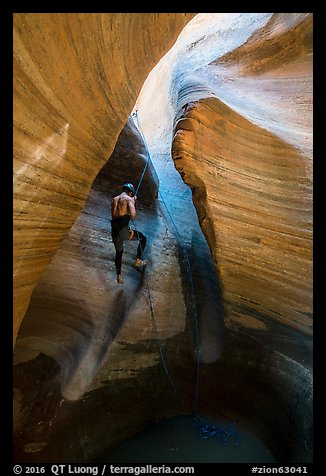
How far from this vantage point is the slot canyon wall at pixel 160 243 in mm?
2861

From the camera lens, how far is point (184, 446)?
5.26 m

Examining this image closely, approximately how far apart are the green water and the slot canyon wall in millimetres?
239

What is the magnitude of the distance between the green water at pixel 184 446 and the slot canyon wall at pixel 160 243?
24 centimetres

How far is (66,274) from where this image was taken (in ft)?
16.8

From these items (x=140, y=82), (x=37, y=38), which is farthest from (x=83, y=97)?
(x=140, y=82)

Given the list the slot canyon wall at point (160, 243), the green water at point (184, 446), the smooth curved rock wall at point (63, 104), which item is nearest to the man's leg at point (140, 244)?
the slot canyon wall at point (160, 243)

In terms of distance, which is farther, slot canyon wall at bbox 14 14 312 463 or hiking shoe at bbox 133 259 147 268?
hiking shoe at bbox 133 259 147 268

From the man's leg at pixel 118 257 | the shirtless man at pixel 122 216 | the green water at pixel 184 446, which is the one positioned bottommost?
the green water at pixel 184 446

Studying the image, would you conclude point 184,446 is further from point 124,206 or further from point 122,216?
point 124,206

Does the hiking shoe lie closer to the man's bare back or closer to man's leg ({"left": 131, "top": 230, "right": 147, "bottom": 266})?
man's leg ({"left": 131, "top": 230, "right": 147, "bottom": 266})

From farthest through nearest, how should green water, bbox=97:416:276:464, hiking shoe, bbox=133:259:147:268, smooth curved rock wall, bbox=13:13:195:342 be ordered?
hiking shoe, bbox=133:259:147:268, green water, bbox=97:416:276:464, smooth curved rock wall, bbox=13:13:195:342

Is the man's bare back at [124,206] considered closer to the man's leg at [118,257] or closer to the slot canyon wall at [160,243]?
the man's leg at [118,257]

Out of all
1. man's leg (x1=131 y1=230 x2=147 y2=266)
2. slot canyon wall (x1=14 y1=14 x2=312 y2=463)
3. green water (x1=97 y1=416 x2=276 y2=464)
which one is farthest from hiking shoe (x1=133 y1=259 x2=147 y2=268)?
green water (x1=97 y1=416 x2=276 y2=464)

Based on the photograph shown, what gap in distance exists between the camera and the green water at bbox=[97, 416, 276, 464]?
4980 mm
